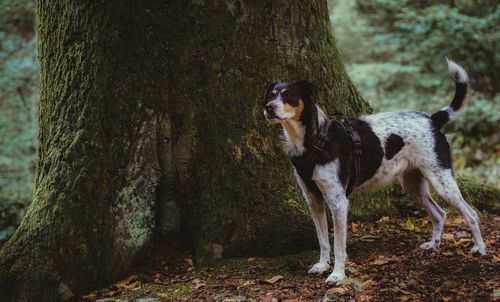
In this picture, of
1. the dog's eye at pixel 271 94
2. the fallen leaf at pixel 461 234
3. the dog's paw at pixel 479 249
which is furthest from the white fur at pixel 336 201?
the fallen leaf at pixel 461 234

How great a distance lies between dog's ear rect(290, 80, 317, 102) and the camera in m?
4.06

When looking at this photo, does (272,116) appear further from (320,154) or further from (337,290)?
(337,290)

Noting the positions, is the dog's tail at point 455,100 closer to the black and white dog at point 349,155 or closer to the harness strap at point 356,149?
the black and white dog at point 349,155

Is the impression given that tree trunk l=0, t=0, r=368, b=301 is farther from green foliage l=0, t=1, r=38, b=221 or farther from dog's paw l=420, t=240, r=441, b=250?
green foliage l=0, t=1, r=38, b=221

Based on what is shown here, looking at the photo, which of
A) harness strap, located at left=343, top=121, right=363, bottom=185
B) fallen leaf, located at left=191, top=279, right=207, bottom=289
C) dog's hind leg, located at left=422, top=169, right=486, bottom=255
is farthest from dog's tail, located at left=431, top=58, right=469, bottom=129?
fallen leaf, located at left=191, top=279, right=207, bottom=289

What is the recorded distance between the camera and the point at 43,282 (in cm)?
464

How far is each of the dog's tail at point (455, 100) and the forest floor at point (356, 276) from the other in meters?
1.31

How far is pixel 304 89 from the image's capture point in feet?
13.5

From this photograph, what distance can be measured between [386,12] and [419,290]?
1182 cm

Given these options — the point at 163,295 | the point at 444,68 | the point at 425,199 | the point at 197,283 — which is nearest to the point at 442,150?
the point at 425,199

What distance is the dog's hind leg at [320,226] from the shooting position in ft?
14.6

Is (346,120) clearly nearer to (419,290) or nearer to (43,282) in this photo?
(419,290)

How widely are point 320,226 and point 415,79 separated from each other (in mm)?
9520

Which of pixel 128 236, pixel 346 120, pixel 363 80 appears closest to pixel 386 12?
pixel 363 80
